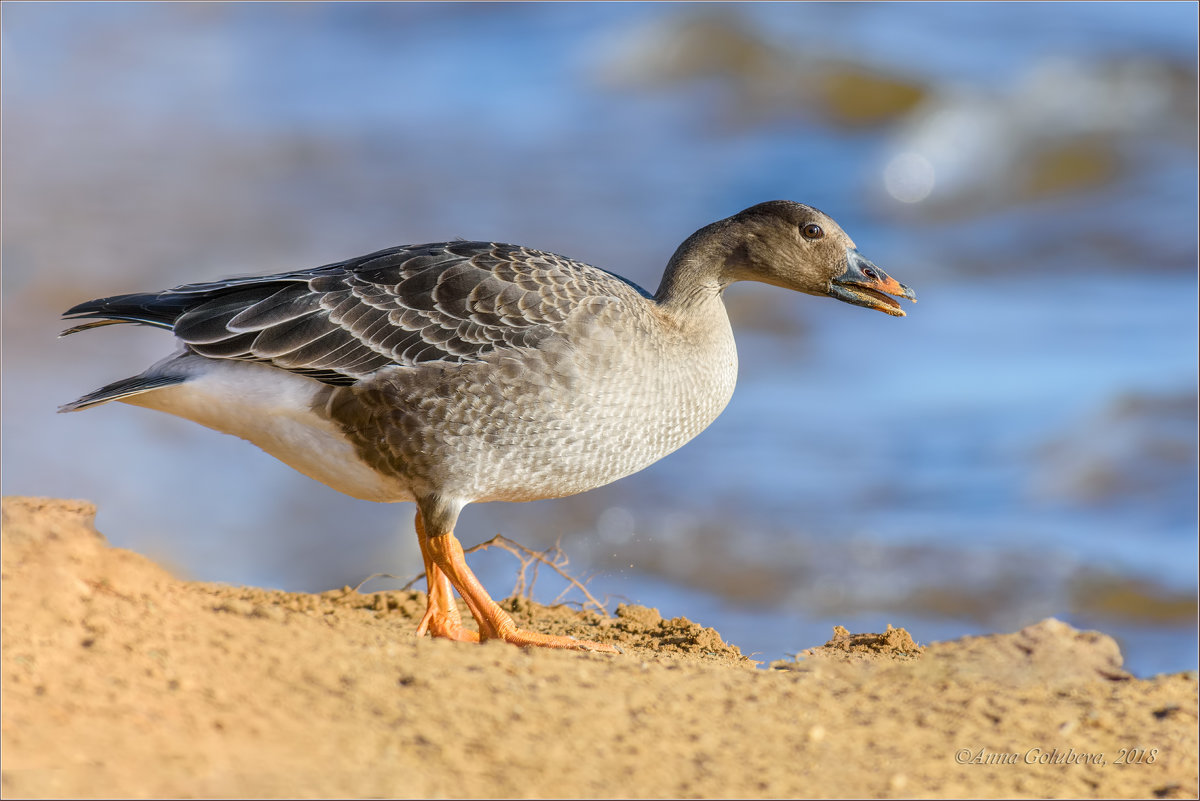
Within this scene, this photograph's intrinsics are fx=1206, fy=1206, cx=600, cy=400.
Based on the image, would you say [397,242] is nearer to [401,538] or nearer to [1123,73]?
[401,538]

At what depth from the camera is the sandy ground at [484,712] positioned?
3.40 m

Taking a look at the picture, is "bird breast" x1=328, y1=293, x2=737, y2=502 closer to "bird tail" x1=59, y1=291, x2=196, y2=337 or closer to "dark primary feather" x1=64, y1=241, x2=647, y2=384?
"dark primary feather" x1=64, y1=241, x2=647, y2=384

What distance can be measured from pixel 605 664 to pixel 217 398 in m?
2.47

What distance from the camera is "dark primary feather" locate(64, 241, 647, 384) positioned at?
5.61 m

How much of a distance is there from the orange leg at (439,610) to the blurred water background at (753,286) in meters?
2.09

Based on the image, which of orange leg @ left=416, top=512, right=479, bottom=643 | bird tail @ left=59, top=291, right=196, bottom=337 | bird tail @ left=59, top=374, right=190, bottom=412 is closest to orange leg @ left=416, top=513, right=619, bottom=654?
orange leg @ left=416, top=512, right=479, bottom=643

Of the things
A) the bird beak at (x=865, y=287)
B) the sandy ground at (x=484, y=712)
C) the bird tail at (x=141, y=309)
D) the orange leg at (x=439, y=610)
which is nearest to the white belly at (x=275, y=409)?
the bird tail at (x=141, y=309)

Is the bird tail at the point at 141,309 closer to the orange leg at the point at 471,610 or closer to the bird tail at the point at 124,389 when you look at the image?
the bird tail at the point at 124,389

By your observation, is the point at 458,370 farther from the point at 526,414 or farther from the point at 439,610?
the point at 439,610

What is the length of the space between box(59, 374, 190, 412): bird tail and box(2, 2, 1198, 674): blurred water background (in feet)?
10.5

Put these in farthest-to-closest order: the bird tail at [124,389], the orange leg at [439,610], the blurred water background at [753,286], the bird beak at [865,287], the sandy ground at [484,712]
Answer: the blurred water background at [753,286]
the bird beak at [865,287]
the orange leg at [439,610]
the bird tail at [124,389]
the sandy ground at [484,712]

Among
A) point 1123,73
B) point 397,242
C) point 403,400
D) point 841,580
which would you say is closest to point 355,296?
point 403,400

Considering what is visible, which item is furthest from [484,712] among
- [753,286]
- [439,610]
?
[753,286]

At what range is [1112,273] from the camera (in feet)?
48.9
